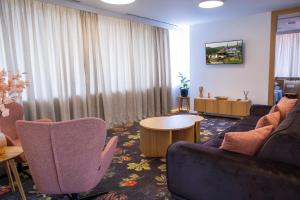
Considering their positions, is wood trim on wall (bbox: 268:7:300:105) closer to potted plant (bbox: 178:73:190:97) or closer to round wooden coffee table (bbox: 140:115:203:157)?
potted plant (bbox: 178:73:190:97)

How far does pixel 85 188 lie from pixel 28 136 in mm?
637

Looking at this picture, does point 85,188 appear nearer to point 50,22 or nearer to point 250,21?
point 50,22

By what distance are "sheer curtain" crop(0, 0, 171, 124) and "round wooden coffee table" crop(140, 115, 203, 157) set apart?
1.65 meters

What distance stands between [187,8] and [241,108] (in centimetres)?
259

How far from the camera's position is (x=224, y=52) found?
5504mm

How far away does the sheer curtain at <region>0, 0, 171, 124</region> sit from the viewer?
3.42 m

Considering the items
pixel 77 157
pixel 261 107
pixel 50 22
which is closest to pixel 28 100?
pixel 50 22

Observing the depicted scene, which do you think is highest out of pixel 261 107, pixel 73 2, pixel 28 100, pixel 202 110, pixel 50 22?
pixel 73 2

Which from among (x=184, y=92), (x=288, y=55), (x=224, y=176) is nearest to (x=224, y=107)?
(x=184, y=92)

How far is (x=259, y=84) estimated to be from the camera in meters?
5.20

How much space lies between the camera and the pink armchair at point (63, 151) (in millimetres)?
1641

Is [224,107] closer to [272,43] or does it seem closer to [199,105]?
[199,105]

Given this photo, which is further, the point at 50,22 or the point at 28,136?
the point at 50,22

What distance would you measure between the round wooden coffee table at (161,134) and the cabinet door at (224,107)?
2.22m
